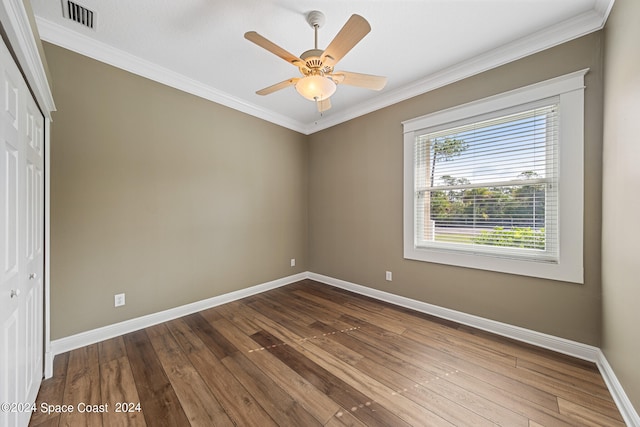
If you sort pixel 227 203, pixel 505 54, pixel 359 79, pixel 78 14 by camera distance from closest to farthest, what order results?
pixel 78 14, pixel 359 79, pixel 505 54, pixel 227 203

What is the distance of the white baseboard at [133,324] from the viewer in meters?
2.01

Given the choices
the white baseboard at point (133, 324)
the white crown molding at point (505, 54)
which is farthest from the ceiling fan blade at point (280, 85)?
the white baseboard at point (133, 324)

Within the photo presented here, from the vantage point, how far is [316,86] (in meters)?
1.75

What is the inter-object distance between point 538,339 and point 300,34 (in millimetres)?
3398

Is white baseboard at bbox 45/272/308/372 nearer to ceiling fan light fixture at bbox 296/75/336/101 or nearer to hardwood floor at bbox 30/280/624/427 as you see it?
hardwood floor at bbox 30/280/624/427

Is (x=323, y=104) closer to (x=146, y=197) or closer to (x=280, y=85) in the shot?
(x=280, y=85)

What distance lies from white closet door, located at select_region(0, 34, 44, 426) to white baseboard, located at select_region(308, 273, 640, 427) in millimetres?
3083

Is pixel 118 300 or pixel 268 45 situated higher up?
pixel 268 45

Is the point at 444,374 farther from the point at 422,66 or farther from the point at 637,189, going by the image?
the point at 422,66

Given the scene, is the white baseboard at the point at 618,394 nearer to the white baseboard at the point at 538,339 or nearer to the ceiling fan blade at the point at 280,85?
the white baseboard at the point at 538,339

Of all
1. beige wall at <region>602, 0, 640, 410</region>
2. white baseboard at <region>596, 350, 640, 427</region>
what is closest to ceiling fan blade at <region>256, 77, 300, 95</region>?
beige wall at <region>602, 0, 640, 410</region>

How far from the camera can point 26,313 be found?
1340 millimetres

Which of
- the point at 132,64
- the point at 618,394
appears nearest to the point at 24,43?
the point at 132,64

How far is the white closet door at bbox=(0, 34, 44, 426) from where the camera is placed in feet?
3.37
